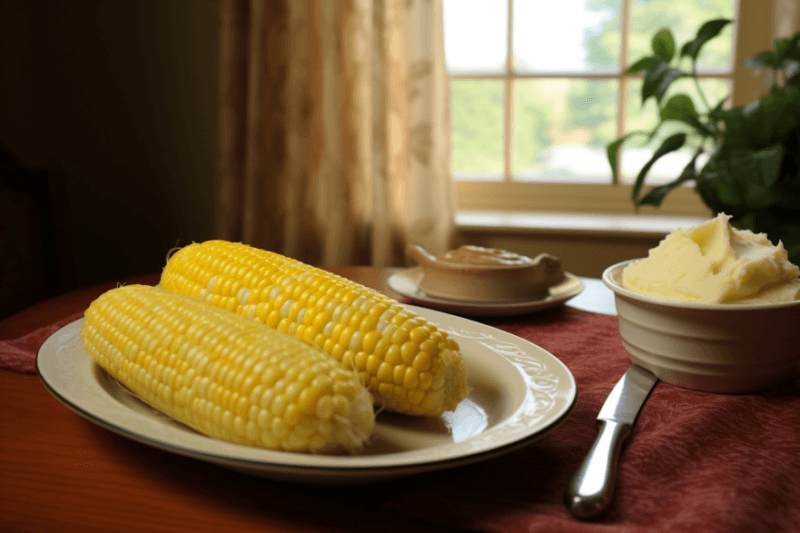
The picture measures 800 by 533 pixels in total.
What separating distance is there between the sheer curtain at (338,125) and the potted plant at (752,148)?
2.81 ft

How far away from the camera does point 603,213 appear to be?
90.6 inches

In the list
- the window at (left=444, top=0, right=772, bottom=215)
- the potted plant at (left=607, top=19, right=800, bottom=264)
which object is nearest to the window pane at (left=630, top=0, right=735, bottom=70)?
the window at (left=444, top=0, right=772, bottom=215)

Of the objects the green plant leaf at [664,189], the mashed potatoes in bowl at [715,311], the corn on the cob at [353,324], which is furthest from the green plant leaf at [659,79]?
the corn on the cob at [353,324]

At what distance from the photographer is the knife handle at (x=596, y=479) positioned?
43 centimetres

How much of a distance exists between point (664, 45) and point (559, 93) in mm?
1056

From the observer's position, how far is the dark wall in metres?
2.38

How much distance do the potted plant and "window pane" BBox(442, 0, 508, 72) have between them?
1.08 meters

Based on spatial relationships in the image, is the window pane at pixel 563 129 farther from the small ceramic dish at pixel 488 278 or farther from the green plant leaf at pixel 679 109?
the small ceramic dish at pixel 488 278

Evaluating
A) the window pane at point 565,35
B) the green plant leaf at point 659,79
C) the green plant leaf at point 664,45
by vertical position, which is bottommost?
the green plant leaf at point 659,79

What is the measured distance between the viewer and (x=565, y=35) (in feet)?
7.43

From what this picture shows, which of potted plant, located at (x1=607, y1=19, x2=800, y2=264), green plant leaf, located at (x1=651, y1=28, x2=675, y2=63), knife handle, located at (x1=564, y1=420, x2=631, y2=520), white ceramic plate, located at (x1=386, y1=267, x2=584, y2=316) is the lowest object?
white ceramic plate, located at (x1=386, y1=267, x2=584, y2=316)

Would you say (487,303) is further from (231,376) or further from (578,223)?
(578,223)

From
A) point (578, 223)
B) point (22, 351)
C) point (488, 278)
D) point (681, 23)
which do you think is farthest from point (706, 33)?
point (22, 351)

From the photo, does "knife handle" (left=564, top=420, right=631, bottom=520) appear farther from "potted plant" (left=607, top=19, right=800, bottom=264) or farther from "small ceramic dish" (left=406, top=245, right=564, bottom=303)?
"potted plant" (left=607, top=19, right=800, bottom=264)
